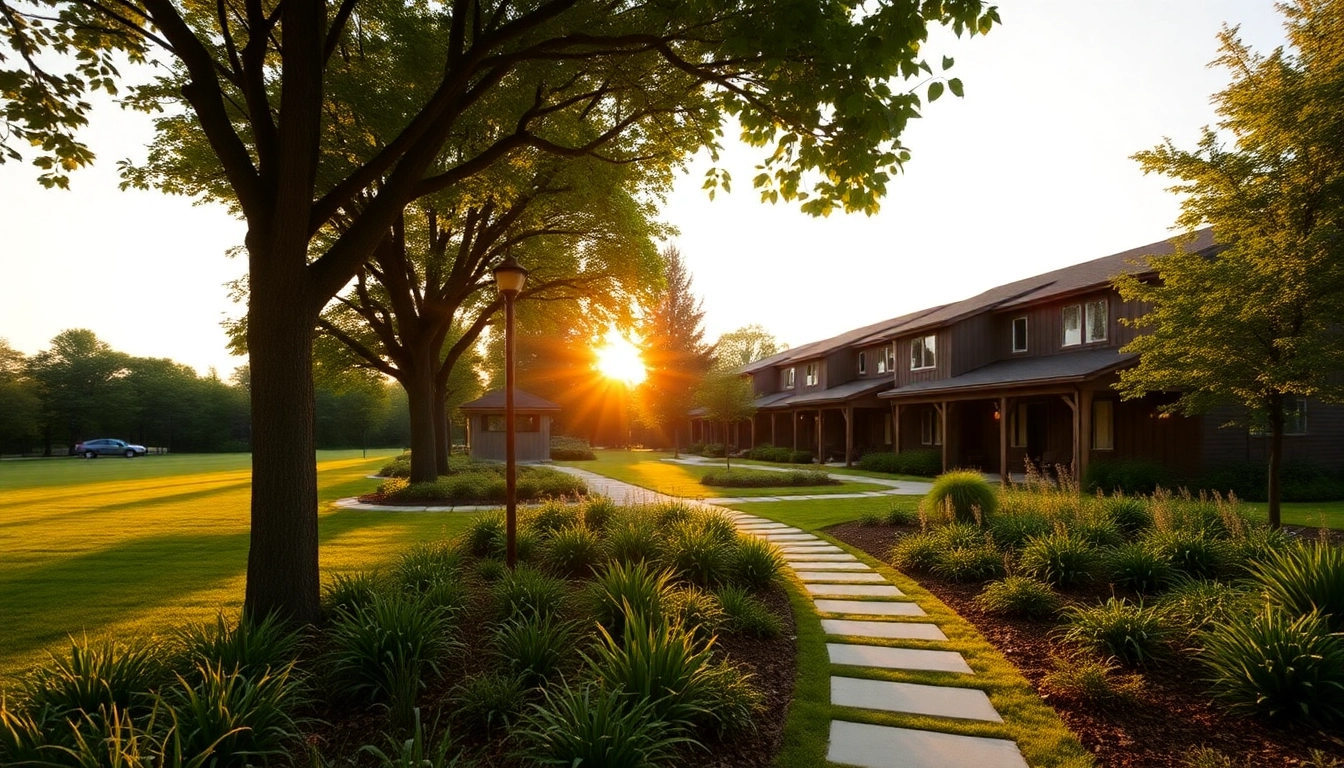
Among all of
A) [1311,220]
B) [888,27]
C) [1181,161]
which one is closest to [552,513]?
[888,27]

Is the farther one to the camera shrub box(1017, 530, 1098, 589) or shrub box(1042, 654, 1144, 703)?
shrub box(1017, 530, 1098, 589)

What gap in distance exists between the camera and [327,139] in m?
10.5

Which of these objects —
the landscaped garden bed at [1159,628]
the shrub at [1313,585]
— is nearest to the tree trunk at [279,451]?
the landscaped garden bed at [1159,628]

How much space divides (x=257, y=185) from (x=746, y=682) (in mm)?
5278

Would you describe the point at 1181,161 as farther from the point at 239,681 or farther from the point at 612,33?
the point at 239,681

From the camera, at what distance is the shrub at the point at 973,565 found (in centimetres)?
666

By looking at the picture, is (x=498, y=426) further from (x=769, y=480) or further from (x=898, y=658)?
(x=898, y=658)

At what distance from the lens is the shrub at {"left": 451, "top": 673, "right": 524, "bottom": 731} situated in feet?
11.6

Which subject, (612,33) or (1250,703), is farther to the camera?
(612,33)

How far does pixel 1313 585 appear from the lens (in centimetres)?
443

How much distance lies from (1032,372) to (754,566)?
1399 centimetres

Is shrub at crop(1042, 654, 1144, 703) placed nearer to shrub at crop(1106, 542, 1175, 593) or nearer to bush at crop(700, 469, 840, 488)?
shrub at crop(1106, 542, 1175, 593)

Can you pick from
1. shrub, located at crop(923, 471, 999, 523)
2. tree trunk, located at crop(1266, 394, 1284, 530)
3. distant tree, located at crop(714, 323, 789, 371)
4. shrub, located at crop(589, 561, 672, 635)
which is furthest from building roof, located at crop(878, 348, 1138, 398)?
distant tree, located at crop(714, 323, 789, 371)

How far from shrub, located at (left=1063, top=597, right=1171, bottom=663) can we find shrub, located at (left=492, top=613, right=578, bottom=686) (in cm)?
378
